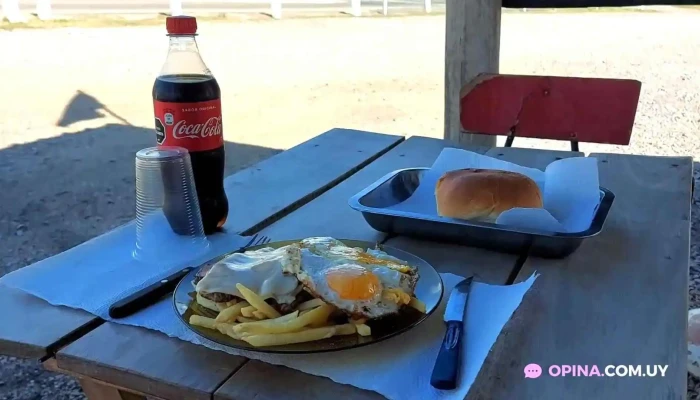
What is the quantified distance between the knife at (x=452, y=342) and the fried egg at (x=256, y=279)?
0.21 m

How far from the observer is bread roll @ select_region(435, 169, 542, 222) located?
130 centimetres

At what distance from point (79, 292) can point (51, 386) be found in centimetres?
147

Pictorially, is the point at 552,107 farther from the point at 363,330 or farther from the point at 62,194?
the point at 62,194

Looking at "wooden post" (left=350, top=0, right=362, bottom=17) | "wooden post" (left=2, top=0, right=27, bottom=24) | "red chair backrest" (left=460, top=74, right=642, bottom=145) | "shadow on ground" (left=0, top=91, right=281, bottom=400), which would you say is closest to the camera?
"red chair backrest" (left=460, top=74, right=642, bottom=145)

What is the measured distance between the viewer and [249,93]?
7129 millimetres

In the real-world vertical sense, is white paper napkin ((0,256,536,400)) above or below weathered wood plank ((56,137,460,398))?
above

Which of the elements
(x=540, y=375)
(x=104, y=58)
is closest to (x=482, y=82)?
(x=540, y=375)

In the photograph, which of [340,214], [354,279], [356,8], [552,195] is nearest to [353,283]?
[354,279]

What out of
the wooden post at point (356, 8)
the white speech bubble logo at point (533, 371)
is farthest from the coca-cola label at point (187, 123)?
the wooden post at point (356, 8)

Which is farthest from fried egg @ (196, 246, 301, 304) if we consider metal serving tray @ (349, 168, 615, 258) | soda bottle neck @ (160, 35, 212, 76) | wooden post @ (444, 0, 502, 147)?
wooden post @ (444, 0, 502, 147)

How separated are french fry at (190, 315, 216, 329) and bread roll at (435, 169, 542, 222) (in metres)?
0.57

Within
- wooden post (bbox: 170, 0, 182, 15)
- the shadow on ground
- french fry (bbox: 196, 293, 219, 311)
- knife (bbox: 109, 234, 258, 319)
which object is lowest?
the shadow on ground

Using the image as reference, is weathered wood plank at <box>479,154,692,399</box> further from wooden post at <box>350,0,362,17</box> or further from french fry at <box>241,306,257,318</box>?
wooden post at <box>350,0,362,17</box>

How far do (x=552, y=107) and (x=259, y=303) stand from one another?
175cm
